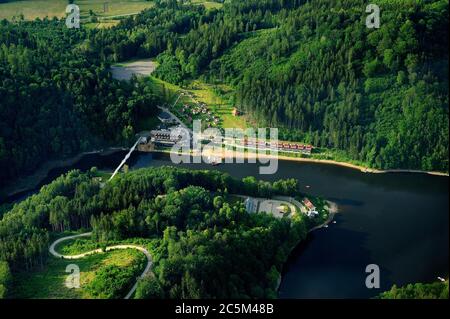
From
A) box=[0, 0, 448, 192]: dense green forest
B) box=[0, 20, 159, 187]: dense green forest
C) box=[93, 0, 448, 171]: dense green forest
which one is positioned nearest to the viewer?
box=[93, 0, 448, 171]: dense green forest

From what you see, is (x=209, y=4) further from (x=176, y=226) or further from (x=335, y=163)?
(x=176, y=226)

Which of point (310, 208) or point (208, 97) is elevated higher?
point (208, 97)

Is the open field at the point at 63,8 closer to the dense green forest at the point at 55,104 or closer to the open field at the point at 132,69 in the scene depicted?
the open field at the point at 132,69

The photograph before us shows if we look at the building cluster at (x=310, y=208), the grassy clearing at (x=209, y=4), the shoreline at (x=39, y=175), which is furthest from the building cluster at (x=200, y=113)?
the grassy clearing at (x=209, y=4)

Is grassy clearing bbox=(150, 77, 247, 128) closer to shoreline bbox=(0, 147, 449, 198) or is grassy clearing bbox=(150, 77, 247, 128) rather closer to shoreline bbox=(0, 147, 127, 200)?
shoreline bbox=(0, 147, 449, 198)

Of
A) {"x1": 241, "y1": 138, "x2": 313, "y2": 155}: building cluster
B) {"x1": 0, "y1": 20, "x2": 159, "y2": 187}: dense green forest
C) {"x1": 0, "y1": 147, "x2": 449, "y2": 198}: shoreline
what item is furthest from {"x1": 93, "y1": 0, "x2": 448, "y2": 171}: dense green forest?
{"x1": 0, "y1": 20, "x2": 159, "y2": 187}: dense green forest

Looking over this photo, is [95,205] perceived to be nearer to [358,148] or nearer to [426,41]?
[358,148]

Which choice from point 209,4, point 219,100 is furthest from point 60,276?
point 209,4
